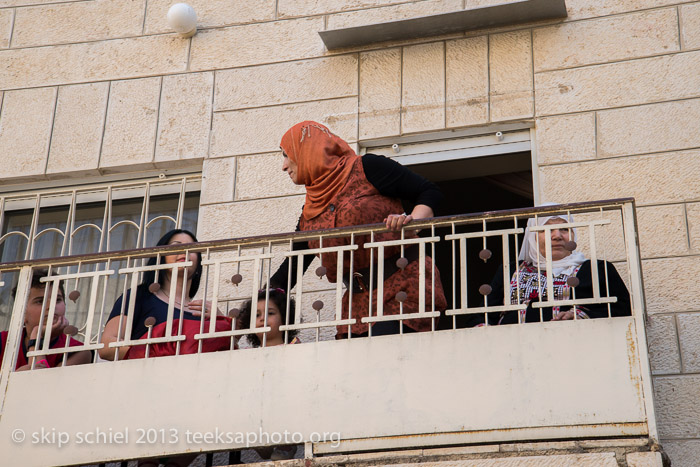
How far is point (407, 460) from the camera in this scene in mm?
5492

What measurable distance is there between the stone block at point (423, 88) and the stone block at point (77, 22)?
2165mm

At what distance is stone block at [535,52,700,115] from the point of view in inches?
284

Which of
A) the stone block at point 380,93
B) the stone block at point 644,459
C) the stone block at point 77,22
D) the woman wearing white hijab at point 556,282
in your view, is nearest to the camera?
the stone block at point 644,459

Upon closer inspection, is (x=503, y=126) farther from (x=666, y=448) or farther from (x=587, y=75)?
(x=666, y=448)

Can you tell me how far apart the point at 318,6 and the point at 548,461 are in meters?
4.14

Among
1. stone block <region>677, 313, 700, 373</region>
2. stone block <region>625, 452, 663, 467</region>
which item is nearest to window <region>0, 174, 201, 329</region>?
stone block <region>677, 313, 700, 373</region>

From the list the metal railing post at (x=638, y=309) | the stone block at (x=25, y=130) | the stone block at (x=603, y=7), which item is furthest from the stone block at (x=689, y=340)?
the stone block at (x=25, y=130)

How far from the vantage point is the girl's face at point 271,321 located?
6.35m

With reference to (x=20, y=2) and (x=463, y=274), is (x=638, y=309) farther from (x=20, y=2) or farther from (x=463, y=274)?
(x=20, y=2)

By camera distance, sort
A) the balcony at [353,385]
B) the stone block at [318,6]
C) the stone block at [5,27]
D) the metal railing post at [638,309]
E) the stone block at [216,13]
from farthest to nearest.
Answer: the stone block at [5,27] → the stone block at [216,13] → the stone block at [318,6] → the balcony at [353,385] → the metal railing post at [638,309]

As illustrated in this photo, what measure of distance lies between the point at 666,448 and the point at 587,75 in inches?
99.5

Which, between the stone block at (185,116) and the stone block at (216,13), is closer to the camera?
the stone block at (185,116)

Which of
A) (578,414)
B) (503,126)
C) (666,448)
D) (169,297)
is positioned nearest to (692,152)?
(503,126)

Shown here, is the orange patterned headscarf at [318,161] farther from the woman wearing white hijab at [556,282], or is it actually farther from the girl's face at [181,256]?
the woman wearing white hijab at [556,282]
